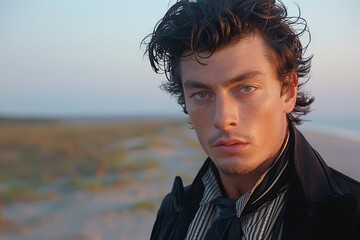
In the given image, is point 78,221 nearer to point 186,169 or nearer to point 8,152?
point 186,169

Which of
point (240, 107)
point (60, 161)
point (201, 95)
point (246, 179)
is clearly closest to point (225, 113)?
point (240, 107)

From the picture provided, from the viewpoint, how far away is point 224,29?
220cm

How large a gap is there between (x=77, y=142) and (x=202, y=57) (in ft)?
49.5

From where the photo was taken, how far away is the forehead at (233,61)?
2145 millimetres

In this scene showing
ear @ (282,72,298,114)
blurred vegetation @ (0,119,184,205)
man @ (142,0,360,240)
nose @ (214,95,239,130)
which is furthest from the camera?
blurred vegetation @ (0,119,184,205)

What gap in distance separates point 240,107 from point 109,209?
19.5ft

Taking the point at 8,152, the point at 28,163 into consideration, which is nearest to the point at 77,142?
the point at 8,152

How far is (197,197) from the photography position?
2.46 meters

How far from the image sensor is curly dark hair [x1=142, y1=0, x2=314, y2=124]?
223 cm

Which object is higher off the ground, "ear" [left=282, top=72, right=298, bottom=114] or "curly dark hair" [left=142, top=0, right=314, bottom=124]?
"curly dark hair" [left=142, top=0, right=314, bottom=124]

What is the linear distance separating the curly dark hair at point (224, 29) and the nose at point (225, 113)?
0.76 ft

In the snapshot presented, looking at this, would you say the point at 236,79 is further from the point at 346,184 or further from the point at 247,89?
the point at 346,184

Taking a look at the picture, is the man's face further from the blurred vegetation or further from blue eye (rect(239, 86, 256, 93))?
the blurred vegetation

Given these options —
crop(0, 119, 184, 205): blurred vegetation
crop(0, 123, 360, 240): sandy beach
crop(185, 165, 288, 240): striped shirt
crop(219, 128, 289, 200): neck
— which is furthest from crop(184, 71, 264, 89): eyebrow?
crop(0, 119, 184, 205): blurred vegetation
